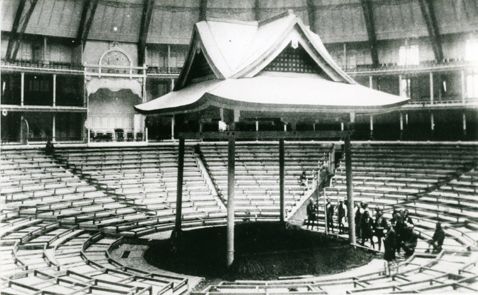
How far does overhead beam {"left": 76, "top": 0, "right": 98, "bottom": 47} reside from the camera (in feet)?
112

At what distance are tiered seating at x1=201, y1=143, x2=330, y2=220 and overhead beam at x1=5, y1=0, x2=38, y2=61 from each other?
50.4ft

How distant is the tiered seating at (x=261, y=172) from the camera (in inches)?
989

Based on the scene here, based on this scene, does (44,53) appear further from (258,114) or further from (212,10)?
(258,114)

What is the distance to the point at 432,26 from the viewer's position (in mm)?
33312

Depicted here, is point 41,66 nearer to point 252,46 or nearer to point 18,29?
point 18,29

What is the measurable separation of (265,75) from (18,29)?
27.2 meters

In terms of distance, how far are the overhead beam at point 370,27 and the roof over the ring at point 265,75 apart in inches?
806

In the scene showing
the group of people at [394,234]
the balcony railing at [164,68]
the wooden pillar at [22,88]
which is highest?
the balcony railing at [164,68]

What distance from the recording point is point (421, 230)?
1928 cm

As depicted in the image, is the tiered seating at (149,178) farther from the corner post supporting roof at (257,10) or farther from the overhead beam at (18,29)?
the corner post supporting roof at (257,10)

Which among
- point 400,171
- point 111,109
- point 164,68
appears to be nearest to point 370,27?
point 400,171

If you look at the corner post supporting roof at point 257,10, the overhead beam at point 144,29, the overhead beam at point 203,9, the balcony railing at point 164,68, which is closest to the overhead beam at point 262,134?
the balcony railing at point 164,68

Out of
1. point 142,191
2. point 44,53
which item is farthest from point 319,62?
point 44,53

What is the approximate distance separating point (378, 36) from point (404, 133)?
842cm
